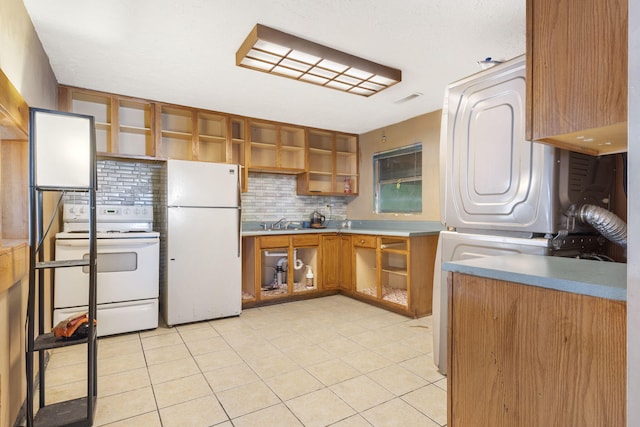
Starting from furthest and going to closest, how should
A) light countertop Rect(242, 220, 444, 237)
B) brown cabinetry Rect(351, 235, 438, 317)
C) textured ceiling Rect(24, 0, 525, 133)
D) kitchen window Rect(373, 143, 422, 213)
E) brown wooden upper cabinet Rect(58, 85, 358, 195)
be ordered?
1. kitchen window Rect(373, 143, 422, 213)
2. light countertop Rect(242, 220, 444, 237)
3. brown cabinetry Rect(351, 235, 438, 317)
4. brown wooden upper cabinet Rect(58, 85, 358, 195)
5. textured ceiling Rect(24, 0, 525, 133)

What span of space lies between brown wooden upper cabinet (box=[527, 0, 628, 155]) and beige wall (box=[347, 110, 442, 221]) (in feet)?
9.51

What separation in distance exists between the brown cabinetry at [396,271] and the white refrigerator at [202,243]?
1551mm

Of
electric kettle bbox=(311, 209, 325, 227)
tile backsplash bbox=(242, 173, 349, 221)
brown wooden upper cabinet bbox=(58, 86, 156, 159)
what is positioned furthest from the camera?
electric kettle bbox=(311, 209, 325, 227)

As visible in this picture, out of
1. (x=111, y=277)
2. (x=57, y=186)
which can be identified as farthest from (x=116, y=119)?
(x=57, y=186)

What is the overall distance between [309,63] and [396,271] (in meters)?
2.45

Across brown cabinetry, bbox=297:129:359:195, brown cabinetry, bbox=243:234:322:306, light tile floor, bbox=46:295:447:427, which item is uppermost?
brown cabinetry, bbox=297:129:359:195

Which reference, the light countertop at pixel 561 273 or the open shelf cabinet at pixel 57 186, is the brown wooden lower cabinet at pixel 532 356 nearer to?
the light countertop at pixel 561 273

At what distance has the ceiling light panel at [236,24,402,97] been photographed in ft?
7.66

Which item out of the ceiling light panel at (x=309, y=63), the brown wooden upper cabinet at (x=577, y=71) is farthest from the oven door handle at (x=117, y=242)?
the brown wooden upper cabinet at (x=577, y=71)

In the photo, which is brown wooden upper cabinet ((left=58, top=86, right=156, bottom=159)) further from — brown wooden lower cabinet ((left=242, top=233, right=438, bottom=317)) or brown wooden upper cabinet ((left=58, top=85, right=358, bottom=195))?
brown wooden lower cabinet ((left=242, top=233, right=438, bottom=317))

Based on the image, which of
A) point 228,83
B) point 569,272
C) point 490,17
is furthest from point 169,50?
point 569,272

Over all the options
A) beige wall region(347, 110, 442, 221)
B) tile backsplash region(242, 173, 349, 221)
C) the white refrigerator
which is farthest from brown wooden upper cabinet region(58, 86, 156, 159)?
beige wall region(347, 110, 442, 221)

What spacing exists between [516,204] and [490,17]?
1209 millimetres

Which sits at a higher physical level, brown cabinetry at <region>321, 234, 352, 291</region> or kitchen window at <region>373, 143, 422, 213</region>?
kitchen window at <region>373, 143, 422, 213</region>
